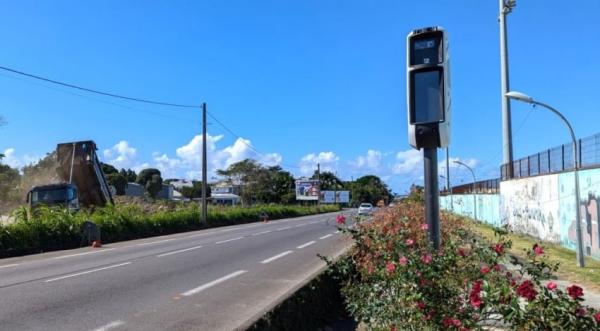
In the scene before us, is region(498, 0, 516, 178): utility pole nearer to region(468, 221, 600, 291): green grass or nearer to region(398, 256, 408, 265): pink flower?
region(468, 221, 600, 291): green grass

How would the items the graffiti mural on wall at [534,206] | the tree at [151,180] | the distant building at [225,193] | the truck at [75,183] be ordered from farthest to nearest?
1. the distant building at [225,193]
2. the tree at [151,180]
3. the truck at [75,183]
4. the graffiti mural on wall at [534,206]

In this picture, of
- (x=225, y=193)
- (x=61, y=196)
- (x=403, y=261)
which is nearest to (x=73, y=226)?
(x=61, y=196)

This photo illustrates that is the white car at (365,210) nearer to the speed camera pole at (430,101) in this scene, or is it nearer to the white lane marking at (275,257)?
the white lane marking at (275,257)

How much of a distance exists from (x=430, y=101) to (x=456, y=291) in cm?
174

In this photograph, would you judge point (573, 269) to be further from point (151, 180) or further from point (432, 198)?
point (151, 180)

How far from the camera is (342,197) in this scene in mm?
106062

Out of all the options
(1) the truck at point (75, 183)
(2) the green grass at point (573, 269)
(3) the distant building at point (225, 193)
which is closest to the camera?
(2) the green grass at point (573, 269)

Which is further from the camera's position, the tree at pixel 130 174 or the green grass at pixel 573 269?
the tree at pixel 130 174

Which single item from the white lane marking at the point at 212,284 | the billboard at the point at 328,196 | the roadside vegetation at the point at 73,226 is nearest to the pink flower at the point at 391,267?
the white lane marking at the point at 212,284

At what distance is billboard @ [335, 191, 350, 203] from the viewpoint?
103650 millimetres

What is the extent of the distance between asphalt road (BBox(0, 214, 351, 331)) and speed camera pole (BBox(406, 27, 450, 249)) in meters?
2.19

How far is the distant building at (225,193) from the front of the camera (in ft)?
315

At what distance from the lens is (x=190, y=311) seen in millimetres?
7754

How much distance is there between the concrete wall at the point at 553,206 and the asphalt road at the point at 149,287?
26.9 ft
